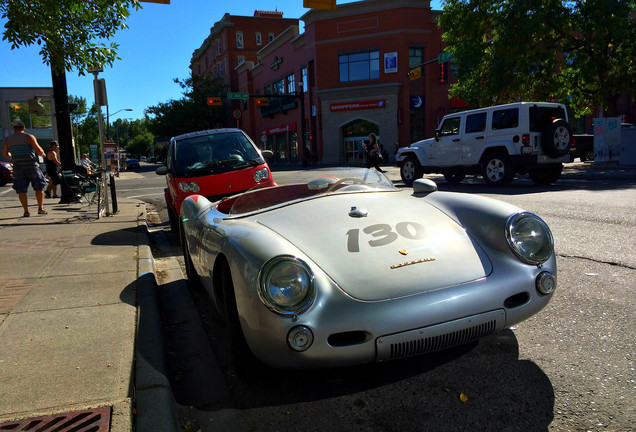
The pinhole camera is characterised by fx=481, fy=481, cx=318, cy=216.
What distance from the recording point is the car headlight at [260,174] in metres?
7.14

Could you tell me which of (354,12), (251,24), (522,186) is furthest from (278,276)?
(251,24)

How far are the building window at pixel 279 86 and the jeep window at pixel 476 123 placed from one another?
37.1 m

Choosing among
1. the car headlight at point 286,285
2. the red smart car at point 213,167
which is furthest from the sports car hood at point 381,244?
the red smart car at point 213,167

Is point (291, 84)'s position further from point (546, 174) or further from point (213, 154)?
point (213, 154)

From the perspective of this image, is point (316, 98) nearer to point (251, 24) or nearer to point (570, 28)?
point (570, 28)

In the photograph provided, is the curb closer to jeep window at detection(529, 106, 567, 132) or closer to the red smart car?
the red smart car

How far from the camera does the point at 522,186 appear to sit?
12.2 meters

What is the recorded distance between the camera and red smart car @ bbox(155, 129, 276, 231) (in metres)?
6.83

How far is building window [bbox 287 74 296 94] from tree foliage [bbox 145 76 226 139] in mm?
16286

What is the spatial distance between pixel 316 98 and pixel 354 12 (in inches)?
282

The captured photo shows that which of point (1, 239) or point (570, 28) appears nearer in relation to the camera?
point (1, 239)

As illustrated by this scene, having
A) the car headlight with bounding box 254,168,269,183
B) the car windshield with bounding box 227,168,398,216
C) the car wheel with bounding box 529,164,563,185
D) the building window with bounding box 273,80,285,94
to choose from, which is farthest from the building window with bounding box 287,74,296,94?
the car windshield with bounding box 227,168,398,216

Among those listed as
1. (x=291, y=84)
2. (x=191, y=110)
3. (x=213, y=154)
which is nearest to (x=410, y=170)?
(x=213, y=154)

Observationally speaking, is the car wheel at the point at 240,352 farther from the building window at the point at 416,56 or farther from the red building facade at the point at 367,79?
the building window at the point at 416,56
